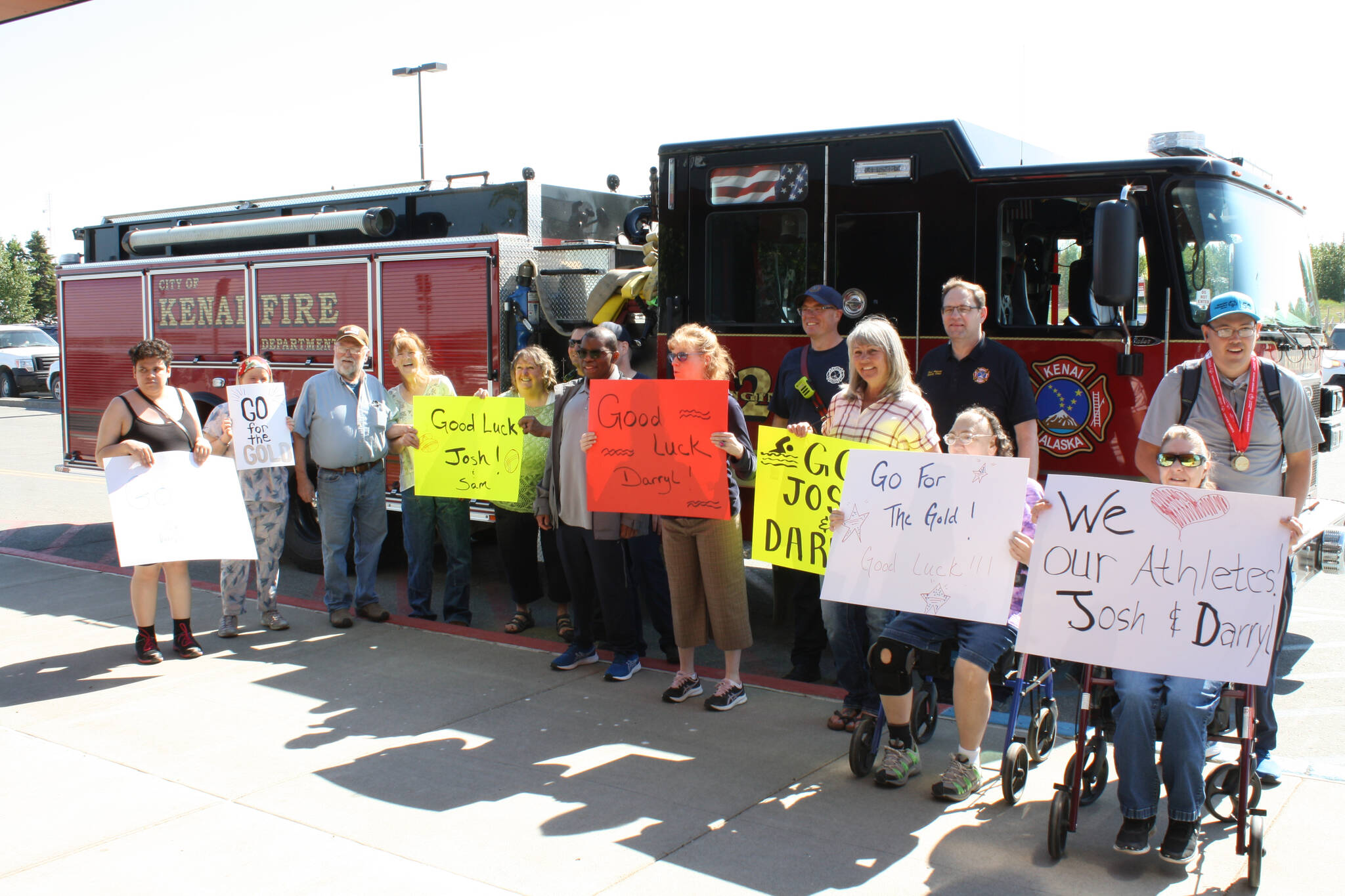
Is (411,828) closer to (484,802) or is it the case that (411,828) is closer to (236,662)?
(484,802)

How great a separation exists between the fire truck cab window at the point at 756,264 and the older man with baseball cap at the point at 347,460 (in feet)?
7.15

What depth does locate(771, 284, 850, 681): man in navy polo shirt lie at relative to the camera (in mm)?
5762

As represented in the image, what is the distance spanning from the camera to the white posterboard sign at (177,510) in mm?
6258

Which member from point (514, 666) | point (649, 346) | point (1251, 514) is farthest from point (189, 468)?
point (1251, 514)

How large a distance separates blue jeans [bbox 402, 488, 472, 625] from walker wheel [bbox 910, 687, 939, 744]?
334 centimetres

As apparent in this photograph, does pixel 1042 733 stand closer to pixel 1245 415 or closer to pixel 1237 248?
pixel 1245 415

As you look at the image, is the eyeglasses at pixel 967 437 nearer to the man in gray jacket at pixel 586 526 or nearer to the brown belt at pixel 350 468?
the man in gray jacket at pixel 586 526

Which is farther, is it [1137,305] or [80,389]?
[80,389]

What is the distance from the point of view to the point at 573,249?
849 centimetres

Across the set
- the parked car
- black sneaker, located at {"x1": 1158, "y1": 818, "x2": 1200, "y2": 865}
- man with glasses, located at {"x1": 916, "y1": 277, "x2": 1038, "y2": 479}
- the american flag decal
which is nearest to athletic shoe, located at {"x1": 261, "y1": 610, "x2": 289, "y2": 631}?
the american flag decal

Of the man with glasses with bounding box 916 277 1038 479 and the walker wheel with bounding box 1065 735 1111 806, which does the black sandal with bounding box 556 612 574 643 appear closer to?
the man with glasses with bounding box 916 277 1038 479

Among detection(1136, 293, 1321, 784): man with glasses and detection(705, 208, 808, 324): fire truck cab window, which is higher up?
detection(705, 208, 808, 324): fire truck cab window

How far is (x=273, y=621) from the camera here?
23.8 feet

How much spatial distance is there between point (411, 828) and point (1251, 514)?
10.5 feet
